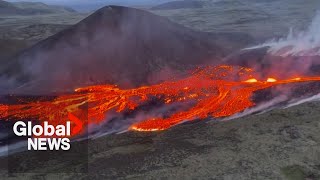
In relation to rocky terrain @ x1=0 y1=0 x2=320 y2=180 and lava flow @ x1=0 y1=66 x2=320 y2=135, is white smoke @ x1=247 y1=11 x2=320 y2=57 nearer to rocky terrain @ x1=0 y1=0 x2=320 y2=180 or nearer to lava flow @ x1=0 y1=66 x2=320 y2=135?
lava flow @ x1=0 y1=66 x2=320 y2=135

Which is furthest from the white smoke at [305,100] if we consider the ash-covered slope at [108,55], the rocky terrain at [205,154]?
the ash-covered slope at [108,55]

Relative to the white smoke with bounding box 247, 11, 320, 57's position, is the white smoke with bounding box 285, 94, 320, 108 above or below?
below

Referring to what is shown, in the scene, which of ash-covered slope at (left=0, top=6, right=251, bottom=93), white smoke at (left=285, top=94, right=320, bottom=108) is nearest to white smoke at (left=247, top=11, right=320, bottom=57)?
ash-covered slope at (left=0, top=6, right=251, bottom=93)

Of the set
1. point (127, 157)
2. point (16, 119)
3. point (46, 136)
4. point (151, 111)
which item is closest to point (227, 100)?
point (151, 111)

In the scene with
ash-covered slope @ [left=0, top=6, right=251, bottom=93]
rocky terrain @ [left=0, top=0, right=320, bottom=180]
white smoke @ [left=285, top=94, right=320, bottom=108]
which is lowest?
rocky terrain @ [left=0, top=0, right=320, bottom=180]

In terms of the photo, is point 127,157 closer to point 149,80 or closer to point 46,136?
point 46,136

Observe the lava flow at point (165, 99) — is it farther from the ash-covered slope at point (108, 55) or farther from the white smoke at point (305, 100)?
the white smoke at point (305, 100)

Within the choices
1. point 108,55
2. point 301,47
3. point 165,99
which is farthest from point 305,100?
point 108,55

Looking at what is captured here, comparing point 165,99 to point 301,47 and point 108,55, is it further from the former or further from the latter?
point 301,47
